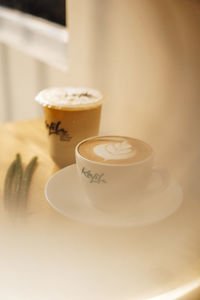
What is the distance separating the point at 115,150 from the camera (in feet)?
1.90

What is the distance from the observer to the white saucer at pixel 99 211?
1.77ft

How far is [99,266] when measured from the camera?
471 mm

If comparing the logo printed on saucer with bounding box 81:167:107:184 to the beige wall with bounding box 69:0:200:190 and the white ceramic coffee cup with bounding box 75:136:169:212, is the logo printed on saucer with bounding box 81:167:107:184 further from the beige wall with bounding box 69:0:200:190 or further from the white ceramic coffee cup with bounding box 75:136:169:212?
the beige wall with bounding box 69:0:200:190

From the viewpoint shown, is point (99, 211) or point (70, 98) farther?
point (70, 98)

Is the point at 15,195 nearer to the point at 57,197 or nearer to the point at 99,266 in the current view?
the point at 57,197

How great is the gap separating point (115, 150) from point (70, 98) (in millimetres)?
179

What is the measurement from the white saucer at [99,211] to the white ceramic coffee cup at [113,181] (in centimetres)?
1

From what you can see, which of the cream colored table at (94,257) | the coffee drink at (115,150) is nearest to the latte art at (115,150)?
the coffee drink at (115,150)

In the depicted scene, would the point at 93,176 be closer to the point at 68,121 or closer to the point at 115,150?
the point at 115,150

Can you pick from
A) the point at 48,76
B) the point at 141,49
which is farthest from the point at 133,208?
the point at 48,76

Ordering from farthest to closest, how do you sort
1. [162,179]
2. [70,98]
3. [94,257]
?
[70,98] < [162,179] < [94,257]

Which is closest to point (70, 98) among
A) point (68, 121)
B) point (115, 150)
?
point (68, 121)

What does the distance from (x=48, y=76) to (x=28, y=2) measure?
460mm

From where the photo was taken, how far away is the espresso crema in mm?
679
